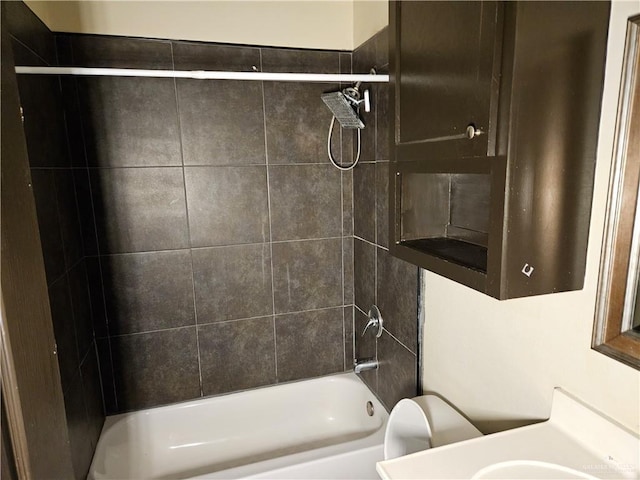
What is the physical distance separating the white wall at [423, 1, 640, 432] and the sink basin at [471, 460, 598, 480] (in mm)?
158

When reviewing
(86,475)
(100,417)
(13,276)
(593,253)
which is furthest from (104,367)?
(593,253)

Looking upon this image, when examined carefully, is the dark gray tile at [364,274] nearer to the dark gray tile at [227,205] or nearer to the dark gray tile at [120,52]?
the dark gray tile at [227,205]

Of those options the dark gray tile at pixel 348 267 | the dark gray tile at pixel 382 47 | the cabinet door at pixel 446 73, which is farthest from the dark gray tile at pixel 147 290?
the cabinet door at pixel 446 73

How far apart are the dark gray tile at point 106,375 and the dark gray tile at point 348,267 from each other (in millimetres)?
1294

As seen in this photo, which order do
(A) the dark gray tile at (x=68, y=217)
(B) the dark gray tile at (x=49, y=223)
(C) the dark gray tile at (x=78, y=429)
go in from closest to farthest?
(B) the dark gray tile at (x=49, y=223) < (C) the dark gray tile at (x=78, y=429) < (A) the dark gray tile at (x=68, y=217)

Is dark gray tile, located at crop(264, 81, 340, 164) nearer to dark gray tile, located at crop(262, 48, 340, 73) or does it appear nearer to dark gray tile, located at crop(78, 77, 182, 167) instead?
dark gray tile, located at crop(262, 48, 340, 73)

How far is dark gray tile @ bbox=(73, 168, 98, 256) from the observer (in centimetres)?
192

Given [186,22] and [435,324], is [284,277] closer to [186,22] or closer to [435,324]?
[435,324]

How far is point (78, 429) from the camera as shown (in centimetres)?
164

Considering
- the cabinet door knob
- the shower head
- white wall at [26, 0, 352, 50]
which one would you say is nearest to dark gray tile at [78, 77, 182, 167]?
white wall at [26, 0, 352, 50]

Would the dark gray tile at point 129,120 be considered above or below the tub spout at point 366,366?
above

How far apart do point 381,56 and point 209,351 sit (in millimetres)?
1735

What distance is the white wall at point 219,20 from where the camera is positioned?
6.00 feet

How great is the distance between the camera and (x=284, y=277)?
2.29m
